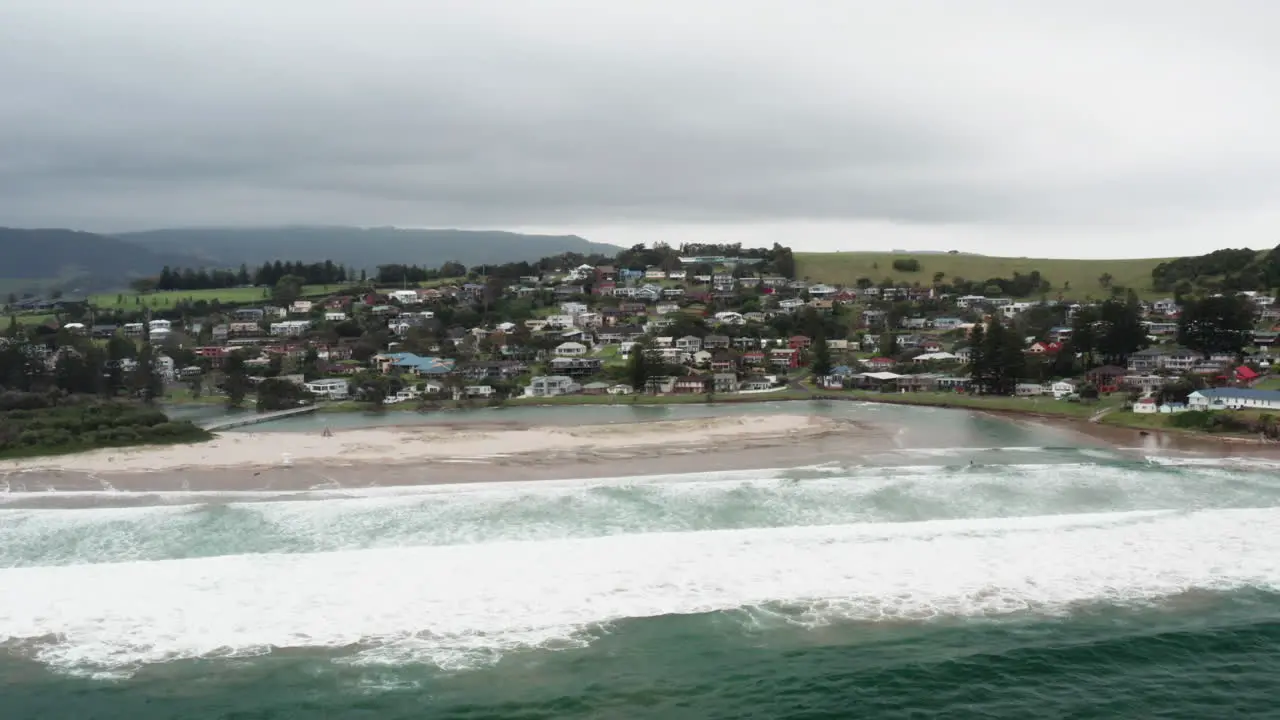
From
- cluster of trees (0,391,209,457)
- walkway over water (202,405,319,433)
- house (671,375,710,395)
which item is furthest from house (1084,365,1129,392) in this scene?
cluster of trees (0,391,209,457)

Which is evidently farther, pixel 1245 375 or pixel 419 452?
pixel 1245 375

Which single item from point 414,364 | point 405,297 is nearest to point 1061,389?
point 414,364

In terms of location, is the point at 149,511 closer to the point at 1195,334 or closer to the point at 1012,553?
the point at 1012,553

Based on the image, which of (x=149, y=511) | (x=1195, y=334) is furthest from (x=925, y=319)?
(x=149, y=511)

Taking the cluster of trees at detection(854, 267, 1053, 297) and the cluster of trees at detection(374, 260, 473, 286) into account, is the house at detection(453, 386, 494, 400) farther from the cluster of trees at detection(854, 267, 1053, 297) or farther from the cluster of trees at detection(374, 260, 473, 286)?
the cluster of trees at detection(374, 260, 473, 286)

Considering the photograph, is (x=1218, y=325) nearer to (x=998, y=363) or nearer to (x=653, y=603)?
(x=998, y=363)

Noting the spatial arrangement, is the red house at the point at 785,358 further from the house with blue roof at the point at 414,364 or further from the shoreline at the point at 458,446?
the house with blue roof at the point at 414,364
